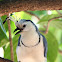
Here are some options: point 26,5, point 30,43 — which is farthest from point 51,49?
point 26,5

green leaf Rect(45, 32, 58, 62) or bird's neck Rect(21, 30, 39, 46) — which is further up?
bird's neck Rect(21, 30, 39, 46)

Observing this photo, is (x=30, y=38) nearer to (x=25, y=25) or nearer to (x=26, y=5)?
(x=25, y=25)

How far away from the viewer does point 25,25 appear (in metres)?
0.85

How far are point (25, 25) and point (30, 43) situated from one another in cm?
9

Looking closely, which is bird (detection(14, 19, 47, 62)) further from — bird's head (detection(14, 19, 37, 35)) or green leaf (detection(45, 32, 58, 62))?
green leaf (detection(45, 32, 58, 62))

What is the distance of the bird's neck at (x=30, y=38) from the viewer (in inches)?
34.4

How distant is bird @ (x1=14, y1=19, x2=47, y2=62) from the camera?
86 centimetres

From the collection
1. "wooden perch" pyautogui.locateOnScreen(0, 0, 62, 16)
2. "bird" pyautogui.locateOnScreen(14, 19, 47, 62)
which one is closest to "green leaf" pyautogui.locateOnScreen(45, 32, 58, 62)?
"bird" pyautogui.locateOnScreen(14, 19, 47, 62)

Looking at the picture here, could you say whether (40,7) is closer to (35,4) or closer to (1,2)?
(35,4)

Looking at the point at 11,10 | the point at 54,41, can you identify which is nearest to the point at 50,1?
the point at 11,10

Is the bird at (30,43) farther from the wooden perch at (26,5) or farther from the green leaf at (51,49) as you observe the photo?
the green leaf at (51,49)

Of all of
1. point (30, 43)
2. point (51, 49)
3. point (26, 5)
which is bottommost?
point (51, 49)

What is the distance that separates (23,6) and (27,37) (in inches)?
6.9

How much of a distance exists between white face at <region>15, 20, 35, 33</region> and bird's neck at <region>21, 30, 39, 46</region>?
0.02 metres
